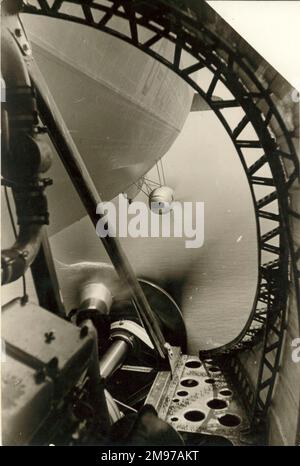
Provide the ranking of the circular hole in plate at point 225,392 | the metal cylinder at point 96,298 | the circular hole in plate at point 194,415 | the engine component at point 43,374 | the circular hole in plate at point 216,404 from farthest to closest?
the metal cylinder at point 96,298 < the circular hole in plate at point 225,392 < the circular hole in plate at point 216,404 < the circular hole in plate at point 194,415 < the engine component at point 43,374

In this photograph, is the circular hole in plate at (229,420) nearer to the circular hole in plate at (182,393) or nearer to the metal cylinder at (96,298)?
the circular hole in plate at (182,393)

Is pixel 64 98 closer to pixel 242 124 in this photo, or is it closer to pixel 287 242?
pixel 242 124

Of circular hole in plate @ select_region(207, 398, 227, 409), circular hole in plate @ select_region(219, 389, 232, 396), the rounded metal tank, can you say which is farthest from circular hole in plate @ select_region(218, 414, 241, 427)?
the rounded metal tank

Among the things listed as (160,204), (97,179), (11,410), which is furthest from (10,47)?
(160,204)

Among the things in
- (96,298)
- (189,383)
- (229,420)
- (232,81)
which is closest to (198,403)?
(189,383)

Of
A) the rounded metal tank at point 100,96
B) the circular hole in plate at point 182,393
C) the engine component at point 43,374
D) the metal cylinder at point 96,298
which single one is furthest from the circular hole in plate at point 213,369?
the engine component at point 43,374

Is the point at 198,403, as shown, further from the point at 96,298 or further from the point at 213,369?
the point at 96,298

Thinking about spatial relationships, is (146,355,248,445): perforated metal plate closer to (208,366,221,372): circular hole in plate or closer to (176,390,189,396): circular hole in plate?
(176,390,189,396): circular hole in plate
